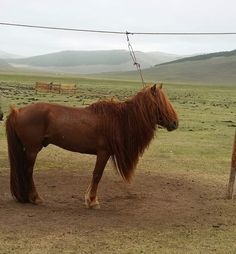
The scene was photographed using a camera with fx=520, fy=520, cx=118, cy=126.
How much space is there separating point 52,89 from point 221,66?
109598 mm

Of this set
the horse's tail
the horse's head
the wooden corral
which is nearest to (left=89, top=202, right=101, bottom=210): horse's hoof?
the horse's tail

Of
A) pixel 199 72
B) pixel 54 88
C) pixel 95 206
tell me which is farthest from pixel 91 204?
pixel 199 72

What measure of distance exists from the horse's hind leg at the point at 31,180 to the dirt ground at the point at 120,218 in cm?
14

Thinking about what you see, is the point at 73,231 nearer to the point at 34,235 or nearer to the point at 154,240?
the point at 34,235

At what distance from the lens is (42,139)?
803cm

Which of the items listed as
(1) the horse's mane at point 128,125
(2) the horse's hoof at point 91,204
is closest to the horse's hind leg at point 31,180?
(2) the horse's hoof at point 91,204

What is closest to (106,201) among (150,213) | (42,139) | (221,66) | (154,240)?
(150,213)

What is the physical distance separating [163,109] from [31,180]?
7.73ft

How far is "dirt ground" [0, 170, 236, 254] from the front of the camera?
6.29m

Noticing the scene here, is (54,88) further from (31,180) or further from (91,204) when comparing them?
(91,204)

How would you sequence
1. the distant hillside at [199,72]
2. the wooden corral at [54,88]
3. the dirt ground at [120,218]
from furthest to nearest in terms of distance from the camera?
the distant hillside at [199,72] → the wooden corral at [54,88] → the dirt ground at [120,218]

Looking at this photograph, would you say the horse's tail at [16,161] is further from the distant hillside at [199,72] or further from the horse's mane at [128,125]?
the distant hillside at [199,72]

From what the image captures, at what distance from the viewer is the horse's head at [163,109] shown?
319 inches

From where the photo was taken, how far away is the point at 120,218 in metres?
7.56
